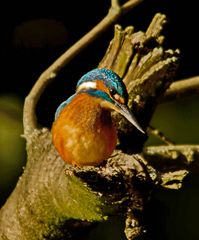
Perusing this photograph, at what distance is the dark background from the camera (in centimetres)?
235

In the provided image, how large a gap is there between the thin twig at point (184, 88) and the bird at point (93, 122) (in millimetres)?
606

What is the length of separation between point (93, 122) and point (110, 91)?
0.18 ft

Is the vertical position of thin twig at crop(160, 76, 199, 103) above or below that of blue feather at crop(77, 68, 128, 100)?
below

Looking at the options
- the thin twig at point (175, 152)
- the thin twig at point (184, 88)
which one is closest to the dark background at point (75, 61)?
the thin twig at point (184, 88)

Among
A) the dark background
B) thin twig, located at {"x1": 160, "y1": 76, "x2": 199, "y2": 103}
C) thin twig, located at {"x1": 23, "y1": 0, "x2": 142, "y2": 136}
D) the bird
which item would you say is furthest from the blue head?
the dark background

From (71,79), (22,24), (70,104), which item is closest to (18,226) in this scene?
(70,104)

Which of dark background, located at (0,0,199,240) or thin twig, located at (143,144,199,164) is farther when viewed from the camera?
dark background, located at (0,0,199,240)

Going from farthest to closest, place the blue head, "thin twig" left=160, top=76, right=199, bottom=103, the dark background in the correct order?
the dark background
"thin twig" left=160, top=76, right=199, bottom=103
the blue head

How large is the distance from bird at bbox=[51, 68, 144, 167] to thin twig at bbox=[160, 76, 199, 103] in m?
0.61

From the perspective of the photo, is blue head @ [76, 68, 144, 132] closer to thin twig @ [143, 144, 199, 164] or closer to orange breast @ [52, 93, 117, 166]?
orange breast @ [52, 93, 117, 166]

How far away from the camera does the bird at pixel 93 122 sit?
105 centimetres

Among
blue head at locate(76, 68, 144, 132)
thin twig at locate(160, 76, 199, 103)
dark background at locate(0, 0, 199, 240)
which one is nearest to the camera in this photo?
blue head at locate(76, 68, 144, 132)

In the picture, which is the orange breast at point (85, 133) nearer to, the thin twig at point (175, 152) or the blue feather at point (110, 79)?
the blue feather at point (110, 79)

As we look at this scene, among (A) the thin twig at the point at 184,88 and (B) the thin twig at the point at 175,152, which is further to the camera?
(A) the thin twig at the point at 184,88
